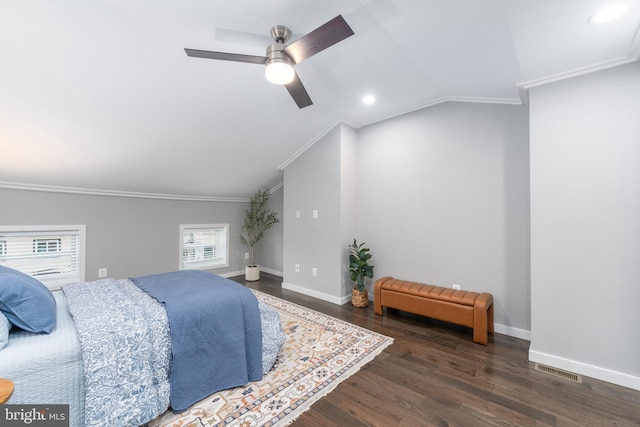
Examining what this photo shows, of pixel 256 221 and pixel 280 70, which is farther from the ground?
pixel 280 70

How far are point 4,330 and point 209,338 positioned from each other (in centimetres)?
105

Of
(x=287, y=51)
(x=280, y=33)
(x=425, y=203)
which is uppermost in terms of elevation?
(x=280, y=33)

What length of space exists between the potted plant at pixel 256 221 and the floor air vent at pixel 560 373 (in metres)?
A: 4.34

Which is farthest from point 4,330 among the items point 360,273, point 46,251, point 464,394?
point 360,273

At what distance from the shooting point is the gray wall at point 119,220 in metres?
3.56

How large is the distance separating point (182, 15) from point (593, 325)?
3976 millimetres

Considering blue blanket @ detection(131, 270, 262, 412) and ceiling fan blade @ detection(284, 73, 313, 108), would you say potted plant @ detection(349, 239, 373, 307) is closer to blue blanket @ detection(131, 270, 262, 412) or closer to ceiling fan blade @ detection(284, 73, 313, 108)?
blue blanket @ detection(131, 270, 262, 412)

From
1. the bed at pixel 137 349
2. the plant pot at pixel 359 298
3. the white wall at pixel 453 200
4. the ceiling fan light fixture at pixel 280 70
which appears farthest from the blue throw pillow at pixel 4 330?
the white wall at pixel 453 200

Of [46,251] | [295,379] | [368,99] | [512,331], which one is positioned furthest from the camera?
[46,251]

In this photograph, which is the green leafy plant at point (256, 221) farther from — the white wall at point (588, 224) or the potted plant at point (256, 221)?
the white wall at point (588, 224)

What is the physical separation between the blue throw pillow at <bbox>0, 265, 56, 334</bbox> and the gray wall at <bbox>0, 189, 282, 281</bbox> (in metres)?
2.70

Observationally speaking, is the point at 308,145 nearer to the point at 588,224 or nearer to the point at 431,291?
the point at 431,291

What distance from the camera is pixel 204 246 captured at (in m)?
5.38

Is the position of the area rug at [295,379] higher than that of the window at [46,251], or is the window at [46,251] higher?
the window at [46,251]
